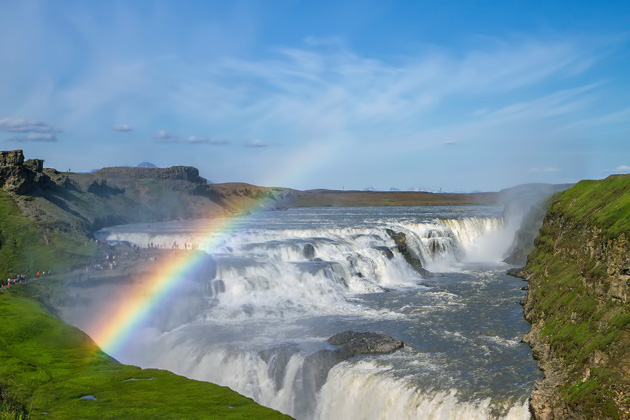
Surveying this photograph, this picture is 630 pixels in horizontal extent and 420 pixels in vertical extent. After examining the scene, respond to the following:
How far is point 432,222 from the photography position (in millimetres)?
72688

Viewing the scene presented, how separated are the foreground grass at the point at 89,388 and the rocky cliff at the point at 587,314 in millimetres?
10780

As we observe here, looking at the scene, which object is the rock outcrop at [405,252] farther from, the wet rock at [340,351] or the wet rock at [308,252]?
the wet rock at [340,351]

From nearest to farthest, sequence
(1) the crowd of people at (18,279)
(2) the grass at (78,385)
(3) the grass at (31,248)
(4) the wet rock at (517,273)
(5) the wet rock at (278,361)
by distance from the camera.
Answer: (2) the grass at (78,385)
(5) the wet rock at (278,361)
(1) the crowd of people at (18,279)
(3) the grass at (31,248)
(4) the wet rock at (517,273)

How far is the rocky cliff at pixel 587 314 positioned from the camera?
16859 millimetres

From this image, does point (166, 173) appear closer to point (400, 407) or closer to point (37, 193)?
point (37, 193)

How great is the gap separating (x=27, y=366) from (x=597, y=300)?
24.6 metres

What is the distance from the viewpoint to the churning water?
21719 mm

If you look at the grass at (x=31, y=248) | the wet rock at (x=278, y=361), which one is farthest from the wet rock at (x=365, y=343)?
the grass at (x=31, y=248)

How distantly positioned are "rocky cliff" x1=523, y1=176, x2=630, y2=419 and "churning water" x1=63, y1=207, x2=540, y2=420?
1.30 meters

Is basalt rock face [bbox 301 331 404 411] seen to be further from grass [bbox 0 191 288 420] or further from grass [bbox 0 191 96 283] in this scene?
grass [bbox 0 191 96 283]

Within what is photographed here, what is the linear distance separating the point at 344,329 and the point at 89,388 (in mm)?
17127

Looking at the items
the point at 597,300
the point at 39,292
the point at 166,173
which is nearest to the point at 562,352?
the point at 597,300

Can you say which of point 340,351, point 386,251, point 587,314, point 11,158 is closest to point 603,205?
point 587,314

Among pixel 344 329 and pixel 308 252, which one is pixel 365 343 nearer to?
pixel 344 329
